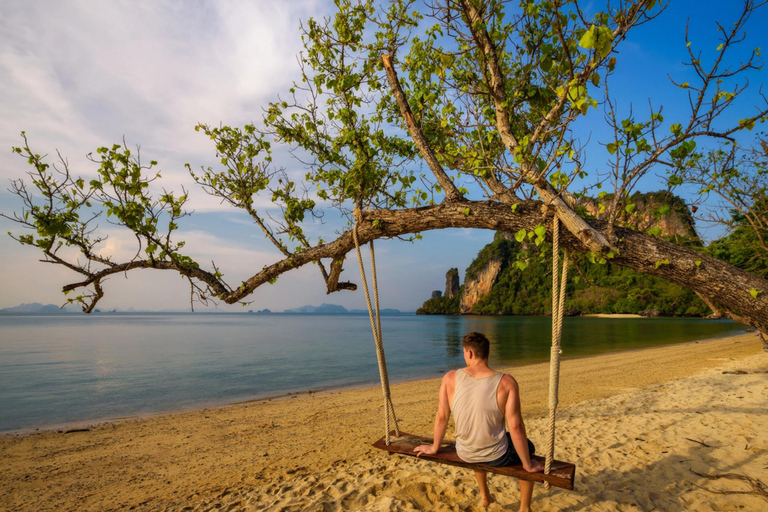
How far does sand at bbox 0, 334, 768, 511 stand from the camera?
3686 millimetres

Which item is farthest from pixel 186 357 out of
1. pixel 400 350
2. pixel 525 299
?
pixel 525 299

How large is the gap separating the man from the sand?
0.93 metres

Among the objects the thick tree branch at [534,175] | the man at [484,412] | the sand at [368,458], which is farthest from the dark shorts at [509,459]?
the thick tree branch at [534,175]

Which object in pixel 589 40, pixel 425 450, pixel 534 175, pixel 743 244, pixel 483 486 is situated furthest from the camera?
pixel 743 244

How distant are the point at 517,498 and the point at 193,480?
4183 millimetres

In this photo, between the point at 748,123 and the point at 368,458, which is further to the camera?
the point at 368,458

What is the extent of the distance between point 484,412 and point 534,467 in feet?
1.84

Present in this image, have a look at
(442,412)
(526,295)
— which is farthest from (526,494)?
(526,295)

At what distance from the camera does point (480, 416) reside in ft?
9.12

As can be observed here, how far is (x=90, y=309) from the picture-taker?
172 inches

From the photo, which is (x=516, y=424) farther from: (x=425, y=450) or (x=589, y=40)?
(x=589, y=40)

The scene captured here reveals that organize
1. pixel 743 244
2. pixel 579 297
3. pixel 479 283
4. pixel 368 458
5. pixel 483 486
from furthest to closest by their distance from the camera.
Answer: pixel 479 283 < pixel 579 297 < pixel 368 458 < pixel 743 244 < pixel 483 486

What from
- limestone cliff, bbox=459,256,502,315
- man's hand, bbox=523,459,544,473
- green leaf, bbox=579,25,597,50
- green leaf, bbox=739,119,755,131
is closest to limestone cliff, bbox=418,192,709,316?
limestone cliff, bbox=459,256,502,315

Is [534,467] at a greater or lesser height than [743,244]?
lesser
